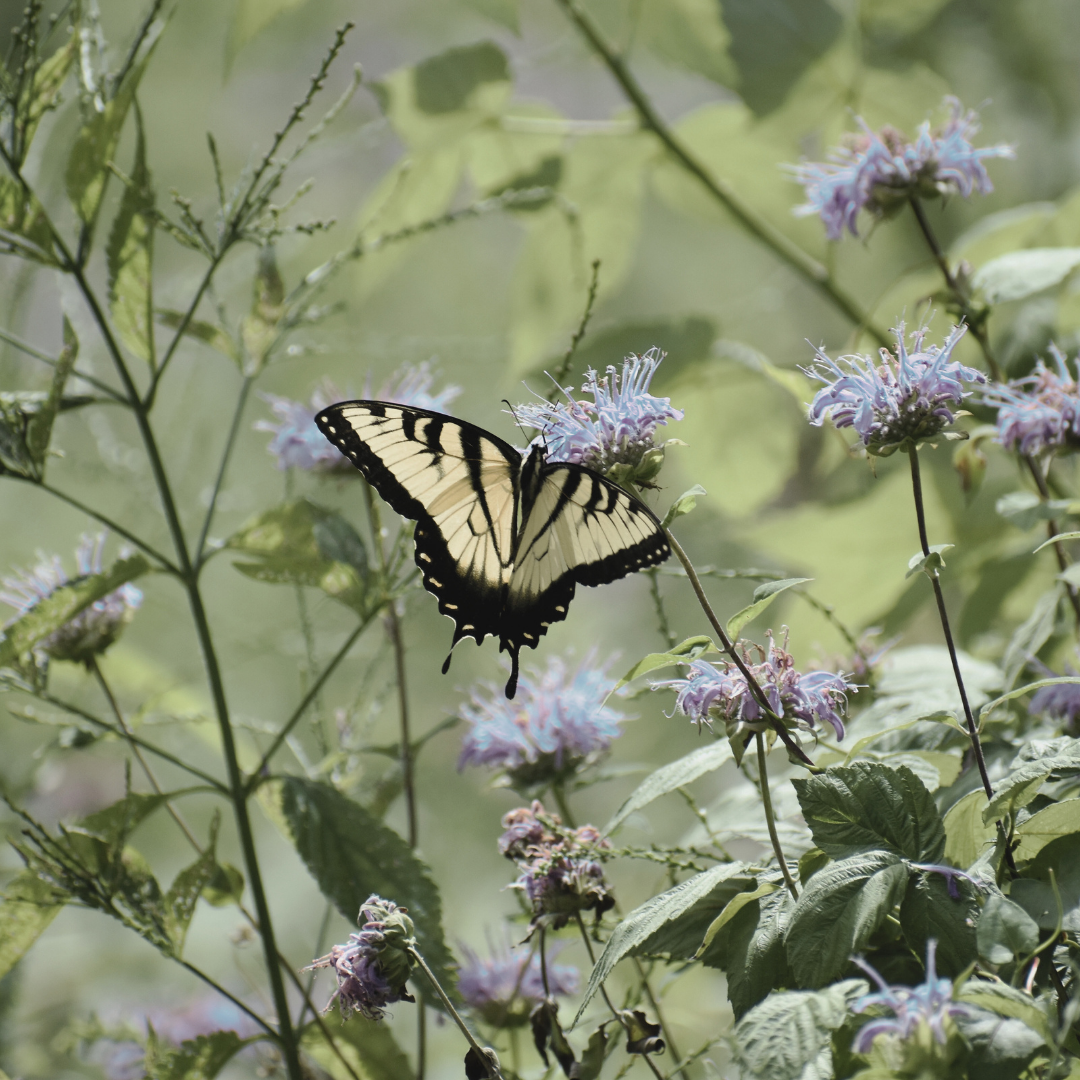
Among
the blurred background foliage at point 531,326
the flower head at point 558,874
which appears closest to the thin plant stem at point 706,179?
the blurred background foliage at point 531,326

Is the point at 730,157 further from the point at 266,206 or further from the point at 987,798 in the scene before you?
the point at 987,798

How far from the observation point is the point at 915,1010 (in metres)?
0.25

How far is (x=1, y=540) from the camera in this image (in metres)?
1.57

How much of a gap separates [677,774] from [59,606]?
0.27 meters

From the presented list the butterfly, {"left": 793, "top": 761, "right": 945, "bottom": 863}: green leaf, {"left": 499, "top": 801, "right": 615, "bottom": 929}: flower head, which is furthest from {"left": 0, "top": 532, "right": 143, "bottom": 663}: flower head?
{"left": 793, "top": 761, "right": 945, "bottom": 863}: green leaf

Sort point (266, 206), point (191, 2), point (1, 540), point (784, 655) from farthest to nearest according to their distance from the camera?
1. point (191, 2)
2. point (1, 540)
3. point (266, 206)
4. point (784, 655)

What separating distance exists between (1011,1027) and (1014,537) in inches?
19.8

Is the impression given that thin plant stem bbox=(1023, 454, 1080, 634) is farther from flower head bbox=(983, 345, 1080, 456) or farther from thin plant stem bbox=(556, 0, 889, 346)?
thin plant stem bbox=(556, 0, 889, 346)

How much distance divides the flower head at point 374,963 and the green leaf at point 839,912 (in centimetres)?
13

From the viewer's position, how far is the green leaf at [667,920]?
29 centimetres

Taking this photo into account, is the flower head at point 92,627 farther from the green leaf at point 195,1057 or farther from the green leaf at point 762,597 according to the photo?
the green leaf at point 762,597

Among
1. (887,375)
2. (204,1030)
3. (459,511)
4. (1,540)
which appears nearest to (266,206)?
(459,511)

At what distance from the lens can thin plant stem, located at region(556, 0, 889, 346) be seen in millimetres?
724

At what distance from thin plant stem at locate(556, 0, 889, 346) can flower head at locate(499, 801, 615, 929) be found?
0.48m
